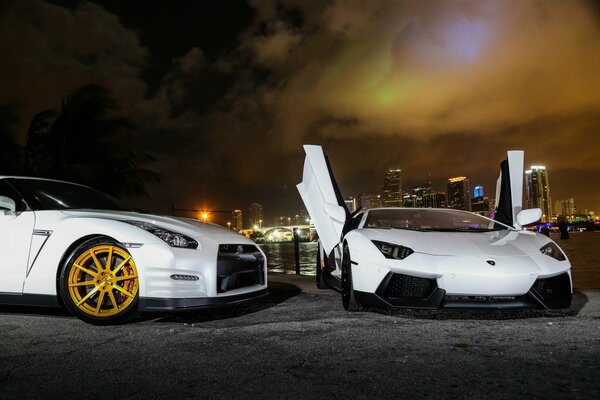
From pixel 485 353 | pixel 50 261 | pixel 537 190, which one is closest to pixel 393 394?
pixel 485 353

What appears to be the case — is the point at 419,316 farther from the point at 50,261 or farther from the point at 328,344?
the point at 50,261

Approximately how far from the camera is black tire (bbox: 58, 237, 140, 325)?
3957 mm

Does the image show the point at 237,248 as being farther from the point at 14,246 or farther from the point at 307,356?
the point at 14,246

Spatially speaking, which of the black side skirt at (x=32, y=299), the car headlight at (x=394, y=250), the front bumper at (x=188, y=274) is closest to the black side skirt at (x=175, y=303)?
the front bumper at (x=188, y=274)

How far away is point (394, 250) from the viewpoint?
423 centimetres

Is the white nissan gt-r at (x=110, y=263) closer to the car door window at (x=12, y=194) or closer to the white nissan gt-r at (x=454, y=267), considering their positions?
the car door window at (x=12, y=194)

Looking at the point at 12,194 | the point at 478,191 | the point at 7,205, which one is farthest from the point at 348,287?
the point at 478,191

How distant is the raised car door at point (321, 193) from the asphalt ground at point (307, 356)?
1.44m

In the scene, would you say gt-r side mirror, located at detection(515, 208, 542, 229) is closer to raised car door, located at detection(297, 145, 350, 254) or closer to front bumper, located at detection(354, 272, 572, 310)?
front bumper, located at detection(354, 272, 572, 310)

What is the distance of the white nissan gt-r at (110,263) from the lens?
3883mm

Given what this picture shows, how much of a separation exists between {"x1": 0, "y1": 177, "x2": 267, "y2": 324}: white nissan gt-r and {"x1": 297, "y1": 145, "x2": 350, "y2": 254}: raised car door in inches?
66.2

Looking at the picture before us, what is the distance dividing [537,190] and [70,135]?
168 meters

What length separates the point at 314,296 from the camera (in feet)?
19.8

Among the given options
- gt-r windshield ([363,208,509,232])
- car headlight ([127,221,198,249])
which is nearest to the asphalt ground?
car headlight ([127,221,198,249])
